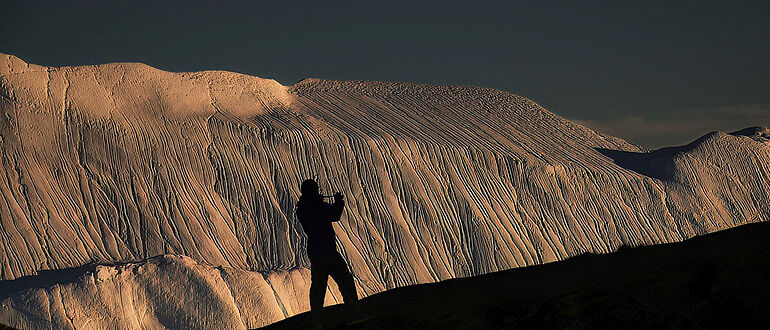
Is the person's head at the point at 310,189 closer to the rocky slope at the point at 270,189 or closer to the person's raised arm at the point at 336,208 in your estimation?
the person's raised arm at the point at 336,208

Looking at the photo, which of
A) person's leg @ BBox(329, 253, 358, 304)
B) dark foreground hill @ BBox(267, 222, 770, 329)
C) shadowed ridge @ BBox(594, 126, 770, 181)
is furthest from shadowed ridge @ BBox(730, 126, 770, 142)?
person's leg @ BBox(329, 253, 358, 304)

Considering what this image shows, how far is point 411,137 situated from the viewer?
9575 centimetres

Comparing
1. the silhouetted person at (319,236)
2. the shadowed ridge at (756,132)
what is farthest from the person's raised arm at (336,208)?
the shadowed ridge at (756,132)

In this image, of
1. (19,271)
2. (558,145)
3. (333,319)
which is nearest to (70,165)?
(19,271)

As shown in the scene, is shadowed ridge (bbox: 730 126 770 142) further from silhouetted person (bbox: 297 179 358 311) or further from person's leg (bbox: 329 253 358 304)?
silhouetted person (bbox: 297 179 358 311)

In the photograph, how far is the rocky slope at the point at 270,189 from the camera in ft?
252

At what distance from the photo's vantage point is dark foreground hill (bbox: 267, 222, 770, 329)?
11.2m

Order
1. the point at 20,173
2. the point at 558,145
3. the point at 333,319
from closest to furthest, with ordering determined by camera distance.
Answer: the point at 333,319 → the point at 20,173 → the point at 558,145

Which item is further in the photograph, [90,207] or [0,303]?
[90,207]

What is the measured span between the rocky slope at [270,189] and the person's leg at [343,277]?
5632 centimetres

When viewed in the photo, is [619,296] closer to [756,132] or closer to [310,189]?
[310,189]

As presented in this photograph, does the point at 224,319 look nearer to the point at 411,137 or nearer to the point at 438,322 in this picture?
the point at 411,137

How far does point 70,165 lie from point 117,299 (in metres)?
17.0

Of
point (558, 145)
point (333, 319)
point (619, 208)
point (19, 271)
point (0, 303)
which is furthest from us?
point (558, 145)
